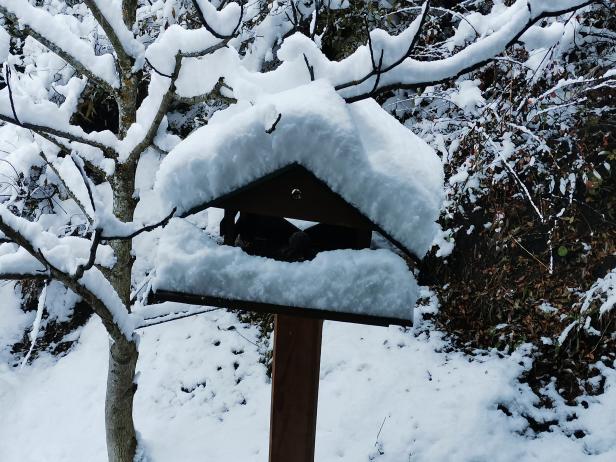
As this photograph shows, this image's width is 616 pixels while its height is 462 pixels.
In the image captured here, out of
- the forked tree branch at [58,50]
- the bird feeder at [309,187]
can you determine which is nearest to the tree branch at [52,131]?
the forked tree branch at [58,50]

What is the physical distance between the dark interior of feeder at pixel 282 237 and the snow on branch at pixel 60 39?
1808mm

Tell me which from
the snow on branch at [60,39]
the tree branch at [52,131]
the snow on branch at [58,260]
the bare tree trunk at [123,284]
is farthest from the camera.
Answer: the bare tree trunk at [123,284]

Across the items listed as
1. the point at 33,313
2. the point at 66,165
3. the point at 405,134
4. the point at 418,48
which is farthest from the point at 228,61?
the point at 33,313

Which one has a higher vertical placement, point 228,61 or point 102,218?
point 228,61

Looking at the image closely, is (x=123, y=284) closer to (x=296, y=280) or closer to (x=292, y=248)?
(x=292, y=248)

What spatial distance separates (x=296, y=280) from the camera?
1.59m

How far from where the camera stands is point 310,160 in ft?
4.83

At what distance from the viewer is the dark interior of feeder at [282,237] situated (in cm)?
181

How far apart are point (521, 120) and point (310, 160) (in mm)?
3894

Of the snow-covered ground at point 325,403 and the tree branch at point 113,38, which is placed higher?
the tree branch at point 113,38

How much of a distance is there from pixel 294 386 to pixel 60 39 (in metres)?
2.46

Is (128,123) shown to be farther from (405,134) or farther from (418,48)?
(418,48)

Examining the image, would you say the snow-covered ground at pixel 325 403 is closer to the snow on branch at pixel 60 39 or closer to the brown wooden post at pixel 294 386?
the brown wooden post at pixel 294 386

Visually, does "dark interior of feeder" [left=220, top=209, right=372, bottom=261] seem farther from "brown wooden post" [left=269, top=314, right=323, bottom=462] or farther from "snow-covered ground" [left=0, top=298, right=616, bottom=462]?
"snow-covered ground" [left=0, top=298, right=616, bottom=462]
